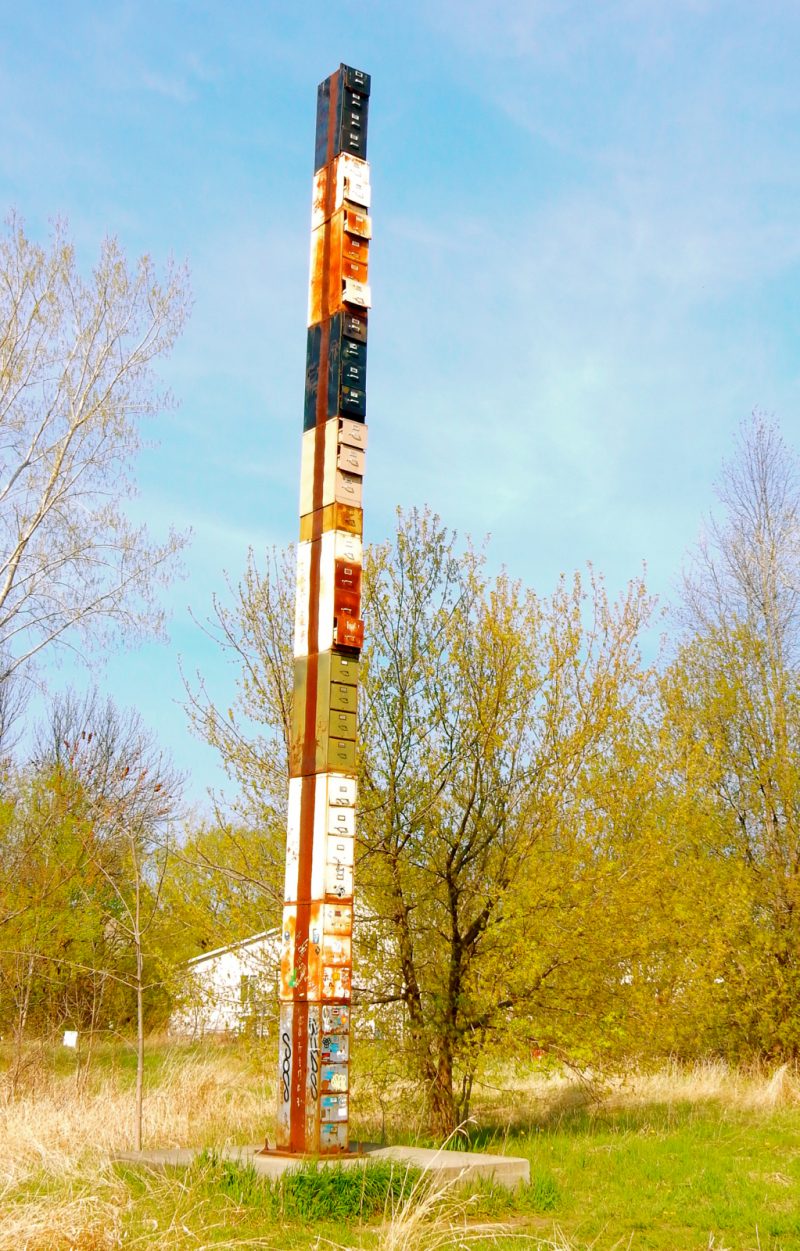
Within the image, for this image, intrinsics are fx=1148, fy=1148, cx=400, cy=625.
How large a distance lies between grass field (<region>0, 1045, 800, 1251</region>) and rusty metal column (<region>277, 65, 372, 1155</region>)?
99 centimetres

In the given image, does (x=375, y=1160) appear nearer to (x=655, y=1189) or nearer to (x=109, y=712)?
(x=655, y=1189)

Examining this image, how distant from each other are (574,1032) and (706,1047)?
9.26 meters

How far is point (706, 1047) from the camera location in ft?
64.1

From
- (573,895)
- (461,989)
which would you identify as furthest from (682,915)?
(461,989)

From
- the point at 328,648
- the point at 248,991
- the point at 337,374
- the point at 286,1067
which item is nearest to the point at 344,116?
the point at 337,374

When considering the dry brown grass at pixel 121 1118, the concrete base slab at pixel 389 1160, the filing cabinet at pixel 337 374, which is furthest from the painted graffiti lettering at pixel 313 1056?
the filing cabinet at pixel 337 374

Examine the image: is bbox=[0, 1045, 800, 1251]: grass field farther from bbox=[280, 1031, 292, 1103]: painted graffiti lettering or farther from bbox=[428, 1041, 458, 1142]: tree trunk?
bbox=[280, 1031, 292, 1103]: painted graffiti lettering

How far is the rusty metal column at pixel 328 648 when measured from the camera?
8383 mm

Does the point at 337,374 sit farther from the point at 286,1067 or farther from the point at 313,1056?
the point at 286,1067

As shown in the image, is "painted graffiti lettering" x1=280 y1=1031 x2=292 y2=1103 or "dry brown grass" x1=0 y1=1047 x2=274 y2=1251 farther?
"painted graffiti lettering" x1=280 y1=1031 x2=292 y2=1103

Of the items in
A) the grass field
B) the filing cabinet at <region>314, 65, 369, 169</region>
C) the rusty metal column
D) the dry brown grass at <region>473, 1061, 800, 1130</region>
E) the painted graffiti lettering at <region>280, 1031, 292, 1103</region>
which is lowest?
the dry brown grass at <region>473, 1061, 800, 1130</region>

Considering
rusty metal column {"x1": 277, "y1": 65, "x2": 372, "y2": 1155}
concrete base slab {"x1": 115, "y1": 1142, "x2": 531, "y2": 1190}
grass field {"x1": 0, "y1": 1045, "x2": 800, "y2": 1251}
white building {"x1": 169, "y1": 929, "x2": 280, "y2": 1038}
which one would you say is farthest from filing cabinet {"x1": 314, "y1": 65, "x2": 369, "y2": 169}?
grass field {"x1": 0, "y1": 1045, "x2": 800, "y2": 1251}

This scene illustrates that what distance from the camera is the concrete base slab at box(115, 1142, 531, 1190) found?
25.3 ft

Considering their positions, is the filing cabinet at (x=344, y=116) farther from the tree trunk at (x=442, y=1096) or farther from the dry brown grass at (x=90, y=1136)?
the tree trunk at (x=442, y=1096)
